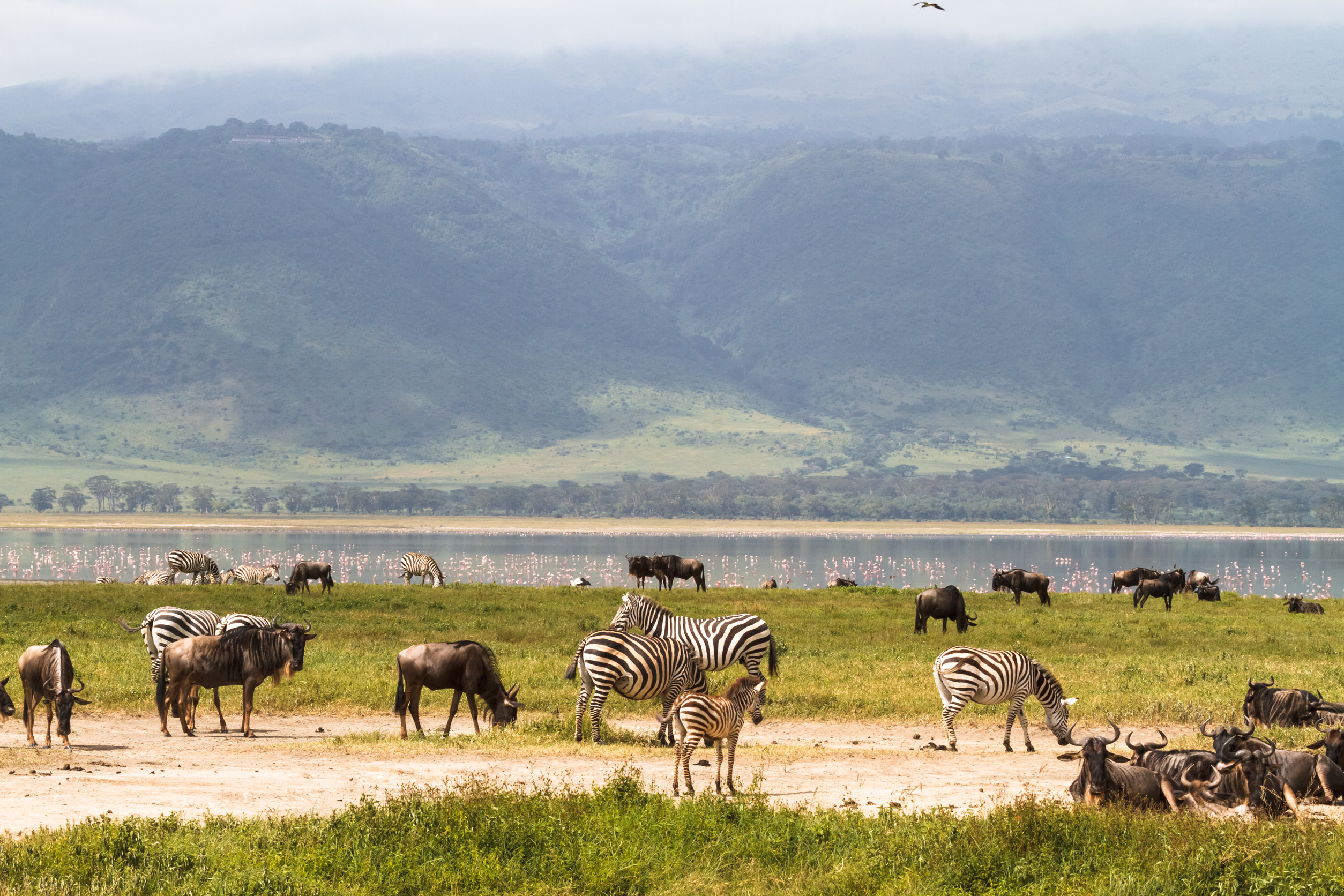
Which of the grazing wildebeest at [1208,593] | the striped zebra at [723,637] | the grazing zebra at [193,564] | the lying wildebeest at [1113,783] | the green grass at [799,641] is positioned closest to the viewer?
the lying wildebeest at [1113,783]

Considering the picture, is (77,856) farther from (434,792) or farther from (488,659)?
(488,659)

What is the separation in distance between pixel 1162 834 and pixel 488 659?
12.5 metres

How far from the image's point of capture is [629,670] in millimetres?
23000

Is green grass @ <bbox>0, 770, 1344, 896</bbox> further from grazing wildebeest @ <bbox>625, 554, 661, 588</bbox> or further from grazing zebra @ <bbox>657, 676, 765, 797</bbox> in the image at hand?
grazing wildebeest @ <bbox>625, 554, 661, 588</bbox>

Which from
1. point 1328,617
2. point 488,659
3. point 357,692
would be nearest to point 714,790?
point 488,659

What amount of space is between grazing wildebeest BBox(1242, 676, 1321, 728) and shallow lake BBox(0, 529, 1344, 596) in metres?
57.2

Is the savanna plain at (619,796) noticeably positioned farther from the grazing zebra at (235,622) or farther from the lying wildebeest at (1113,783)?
the grazing zebra at (235,622)

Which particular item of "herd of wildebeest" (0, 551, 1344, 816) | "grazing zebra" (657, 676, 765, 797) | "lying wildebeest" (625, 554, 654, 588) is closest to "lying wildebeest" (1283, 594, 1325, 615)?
"lying wildebeest" (625, 554, 654, 588)

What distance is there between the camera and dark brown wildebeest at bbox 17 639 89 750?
73.8ft

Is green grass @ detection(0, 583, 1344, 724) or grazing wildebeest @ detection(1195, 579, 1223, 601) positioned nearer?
green grass @ detection(0, 583, 1344, 724)

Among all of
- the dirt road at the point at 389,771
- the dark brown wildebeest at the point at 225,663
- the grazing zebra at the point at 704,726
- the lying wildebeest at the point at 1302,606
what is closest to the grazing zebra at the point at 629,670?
the dirt road at the point at 389,771

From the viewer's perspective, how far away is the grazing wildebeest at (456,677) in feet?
81.1

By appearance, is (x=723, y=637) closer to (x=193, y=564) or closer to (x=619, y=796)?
(x=619, y=796)

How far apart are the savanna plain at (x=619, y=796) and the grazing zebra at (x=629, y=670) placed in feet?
2.46
